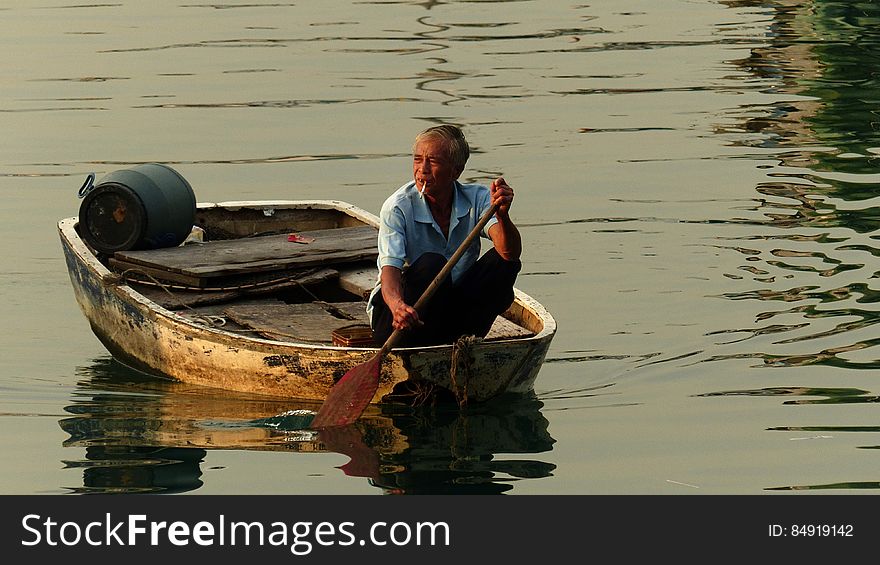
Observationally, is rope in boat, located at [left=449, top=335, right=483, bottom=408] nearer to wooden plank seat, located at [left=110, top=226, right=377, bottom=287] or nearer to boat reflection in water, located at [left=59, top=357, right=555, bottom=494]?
boat reflection in water, located at [left=59, top=357, right=555, bottom=494]

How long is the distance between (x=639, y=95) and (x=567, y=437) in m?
11.2

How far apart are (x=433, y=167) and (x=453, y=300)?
2.35 ft

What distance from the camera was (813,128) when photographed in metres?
16.1

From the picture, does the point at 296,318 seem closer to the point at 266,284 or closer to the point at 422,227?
the point at 266,284

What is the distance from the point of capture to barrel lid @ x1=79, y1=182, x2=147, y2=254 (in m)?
9.66

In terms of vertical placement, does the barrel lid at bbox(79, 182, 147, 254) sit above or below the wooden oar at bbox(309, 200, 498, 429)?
above

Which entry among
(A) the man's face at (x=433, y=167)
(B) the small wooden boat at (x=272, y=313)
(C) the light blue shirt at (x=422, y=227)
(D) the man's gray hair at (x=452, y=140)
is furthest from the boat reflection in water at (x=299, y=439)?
(D) the man's gray hair at (x=452, y=140)

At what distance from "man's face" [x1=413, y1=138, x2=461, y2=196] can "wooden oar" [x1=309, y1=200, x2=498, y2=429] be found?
26 cm

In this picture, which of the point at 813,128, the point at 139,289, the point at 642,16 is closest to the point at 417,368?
the point at 139,289

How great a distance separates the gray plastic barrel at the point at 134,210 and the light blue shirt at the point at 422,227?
93.9 inches

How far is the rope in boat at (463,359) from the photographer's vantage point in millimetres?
7672

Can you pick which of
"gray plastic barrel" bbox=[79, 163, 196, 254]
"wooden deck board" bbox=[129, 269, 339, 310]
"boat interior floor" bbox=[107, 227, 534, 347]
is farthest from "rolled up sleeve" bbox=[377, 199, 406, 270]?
"gray plastic barrel" bbox=[79, 163, 196, 254]

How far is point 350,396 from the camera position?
25.1 ft

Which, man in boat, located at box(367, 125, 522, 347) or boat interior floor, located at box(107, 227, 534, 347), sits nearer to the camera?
man in boat, located at box(367, 125, 522, 347)
